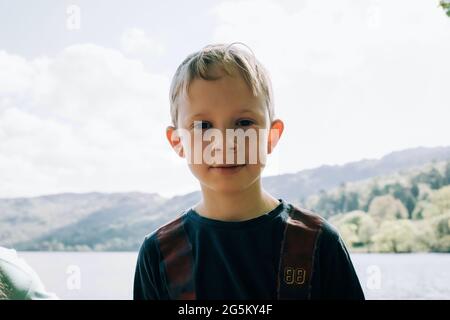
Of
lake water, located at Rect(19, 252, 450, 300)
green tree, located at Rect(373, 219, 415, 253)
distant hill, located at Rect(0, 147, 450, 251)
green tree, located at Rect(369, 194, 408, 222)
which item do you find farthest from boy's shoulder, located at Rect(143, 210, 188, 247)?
green tree, located at Rect(369, 194, 408, 222)

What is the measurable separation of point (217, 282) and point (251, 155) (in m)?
0.22

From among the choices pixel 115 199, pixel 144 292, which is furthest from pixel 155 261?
pixel 115 199

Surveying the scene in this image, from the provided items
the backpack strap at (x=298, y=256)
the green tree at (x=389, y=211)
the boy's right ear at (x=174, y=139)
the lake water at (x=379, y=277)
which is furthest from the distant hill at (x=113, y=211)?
the backpack strap at (x=298, y=256)

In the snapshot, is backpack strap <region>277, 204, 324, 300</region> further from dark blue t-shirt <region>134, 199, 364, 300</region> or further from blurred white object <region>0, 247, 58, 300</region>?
blurred white object <region>0, 247, 58, 300</region>

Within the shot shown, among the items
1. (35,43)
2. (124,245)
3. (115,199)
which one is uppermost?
(35,43)

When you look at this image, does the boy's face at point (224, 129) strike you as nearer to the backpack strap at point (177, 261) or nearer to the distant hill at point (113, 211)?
the backpack strap at point (177, 261)

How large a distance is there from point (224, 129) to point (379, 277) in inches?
275

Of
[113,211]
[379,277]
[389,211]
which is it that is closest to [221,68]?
[379,277]

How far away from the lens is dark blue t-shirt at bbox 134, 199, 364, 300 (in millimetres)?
868

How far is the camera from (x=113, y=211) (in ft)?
54.4

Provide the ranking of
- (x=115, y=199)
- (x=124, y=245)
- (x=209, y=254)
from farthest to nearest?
(x=115, y=199) < (x=124, y=245) < (x=209, y=254)
